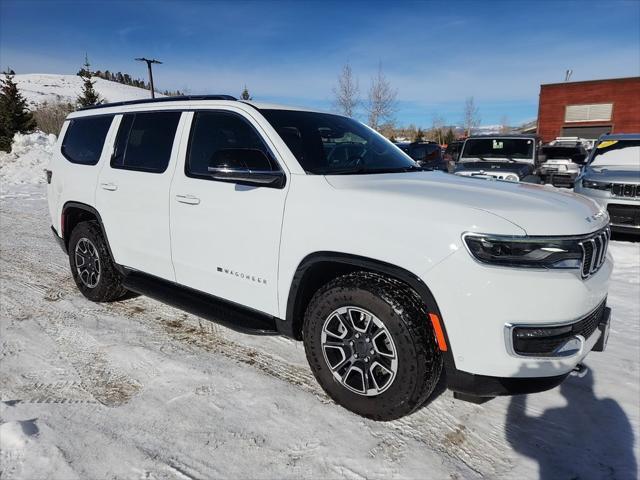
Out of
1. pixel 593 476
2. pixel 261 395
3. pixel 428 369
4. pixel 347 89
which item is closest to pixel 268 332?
pixel 261 395

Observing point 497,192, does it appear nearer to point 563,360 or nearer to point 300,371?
point 563,360

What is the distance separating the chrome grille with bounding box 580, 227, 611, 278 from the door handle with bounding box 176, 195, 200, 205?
2.46m

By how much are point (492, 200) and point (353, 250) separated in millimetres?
814

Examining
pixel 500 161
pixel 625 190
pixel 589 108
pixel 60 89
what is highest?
pixel 60 89

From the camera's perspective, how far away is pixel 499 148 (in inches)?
413

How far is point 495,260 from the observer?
6.86 feet

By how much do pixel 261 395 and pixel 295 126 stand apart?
190cm

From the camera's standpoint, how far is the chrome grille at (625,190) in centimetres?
696

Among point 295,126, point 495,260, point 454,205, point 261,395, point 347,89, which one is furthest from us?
point 347,89

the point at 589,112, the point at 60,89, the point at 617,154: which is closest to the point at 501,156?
the point at 617,154

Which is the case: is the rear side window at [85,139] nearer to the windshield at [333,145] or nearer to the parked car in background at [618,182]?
the windshield at [333,145]

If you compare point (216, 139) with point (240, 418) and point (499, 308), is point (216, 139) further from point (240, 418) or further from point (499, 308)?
point (499, 308)

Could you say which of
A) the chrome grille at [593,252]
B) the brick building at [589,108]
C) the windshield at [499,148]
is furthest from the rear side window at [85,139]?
the brick building at [589,108]

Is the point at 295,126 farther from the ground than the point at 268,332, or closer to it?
farther from the ground
